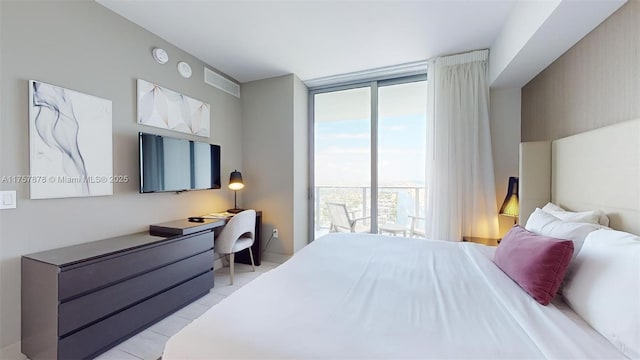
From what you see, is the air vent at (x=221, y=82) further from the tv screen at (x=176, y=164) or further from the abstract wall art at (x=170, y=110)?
the tv screen at (x=176, y=164)

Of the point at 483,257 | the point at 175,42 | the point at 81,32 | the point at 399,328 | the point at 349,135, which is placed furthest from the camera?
→ the point at 349,135

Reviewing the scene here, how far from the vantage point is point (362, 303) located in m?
1.07

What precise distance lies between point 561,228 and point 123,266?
283cm

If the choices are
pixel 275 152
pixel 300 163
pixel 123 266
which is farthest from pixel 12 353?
pixel 300 163

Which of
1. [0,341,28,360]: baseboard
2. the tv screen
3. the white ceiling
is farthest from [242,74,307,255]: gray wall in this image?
[0,341,28,360]: baseboard

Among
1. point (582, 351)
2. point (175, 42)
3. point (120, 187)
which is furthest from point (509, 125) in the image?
point (120, 187)

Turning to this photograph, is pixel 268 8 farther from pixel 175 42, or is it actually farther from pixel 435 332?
pixel 435 332

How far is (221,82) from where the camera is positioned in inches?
131

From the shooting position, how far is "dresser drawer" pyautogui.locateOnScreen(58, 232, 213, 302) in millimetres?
1503

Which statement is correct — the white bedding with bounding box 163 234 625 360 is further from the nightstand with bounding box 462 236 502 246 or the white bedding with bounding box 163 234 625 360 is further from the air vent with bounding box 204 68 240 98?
the air vent with bounding box 204 68 240 98

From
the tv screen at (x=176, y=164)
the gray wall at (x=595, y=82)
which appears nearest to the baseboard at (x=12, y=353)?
the tv screen at (x=176, y=164)

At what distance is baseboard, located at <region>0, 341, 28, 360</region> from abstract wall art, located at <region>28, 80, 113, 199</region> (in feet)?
3.20

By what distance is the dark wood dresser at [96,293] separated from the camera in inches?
58.6

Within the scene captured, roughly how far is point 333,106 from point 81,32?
2.86 m
